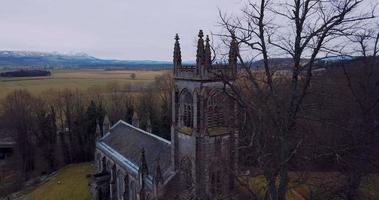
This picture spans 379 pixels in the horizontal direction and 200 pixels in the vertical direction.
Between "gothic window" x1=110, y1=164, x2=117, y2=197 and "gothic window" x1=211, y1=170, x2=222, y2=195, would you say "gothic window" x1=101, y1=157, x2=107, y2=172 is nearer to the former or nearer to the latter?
"gothic window" x1=110, y1=164, x2=117, y2=197

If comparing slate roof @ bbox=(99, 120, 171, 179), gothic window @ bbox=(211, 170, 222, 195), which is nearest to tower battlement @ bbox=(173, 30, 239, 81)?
gothic window @ bbox=(211, 170, 222, 195)

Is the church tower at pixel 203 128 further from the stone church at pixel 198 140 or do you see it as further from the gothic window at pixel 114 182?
the gothic window at pixel 114 182

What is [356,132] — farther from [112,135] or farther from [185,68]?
[112,135]

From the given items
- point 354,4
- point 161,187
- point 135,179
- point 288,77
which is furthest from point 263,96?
point 135,179

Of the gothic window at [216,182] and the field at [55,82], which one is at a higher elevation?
the field at [55,82]

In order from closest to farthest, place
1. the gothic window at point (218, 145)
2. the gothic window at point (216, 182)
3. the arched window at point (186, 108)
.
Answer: the gothic window at point (218, 145)
the gothic window at point (216, 182)
the arched window at point (186, 108)

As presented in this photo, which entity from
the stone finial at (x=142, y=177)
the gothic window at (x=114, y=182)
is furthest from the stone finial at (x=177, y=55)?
the gothic window at (x=114, y=182)
